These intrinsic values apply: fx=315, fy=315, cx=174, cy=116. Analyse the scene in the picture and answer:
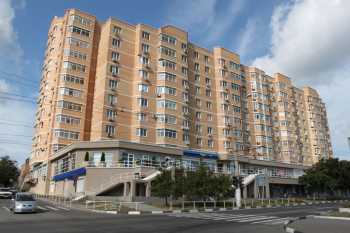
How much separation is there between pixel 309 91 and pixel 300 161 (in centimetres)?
2732

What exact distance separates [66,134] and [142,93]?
15.5 m

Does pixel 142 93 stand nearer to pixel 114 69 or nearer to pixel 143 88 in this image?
pixel 143 88

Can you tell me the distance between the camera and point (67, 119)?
56.6 m

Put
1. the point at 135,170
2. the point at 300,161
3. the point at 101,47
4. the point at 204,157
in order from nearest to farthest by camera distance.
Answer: the point at 135,170 < the point at 204,157 < the point at 101,47 < the point at 300,161

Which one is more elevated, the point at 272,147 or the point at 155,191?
the point at 272,147

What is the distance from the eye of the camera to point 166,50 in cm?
6212

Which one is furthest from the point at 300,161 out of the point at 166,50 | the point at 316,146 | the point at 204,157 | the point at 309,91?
the point at 166,50

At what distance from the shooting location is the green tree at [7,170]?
278ft

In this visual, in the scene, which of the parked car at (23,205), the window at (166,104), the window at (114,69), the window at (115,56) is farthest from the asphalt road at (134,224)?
the window at (115,56)

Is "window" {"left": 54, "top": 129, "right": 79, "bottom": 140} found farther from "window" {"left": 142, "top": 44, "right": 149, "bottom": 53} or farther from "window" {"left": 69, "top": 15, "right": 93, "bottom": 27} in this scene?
"window" {"left": 69, "top": 15, "right": 93, "bottom": 27}

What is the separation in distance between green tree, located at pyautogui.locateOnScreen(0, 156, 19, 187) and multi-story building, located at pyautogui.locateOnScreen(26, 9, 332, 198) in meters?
23.2

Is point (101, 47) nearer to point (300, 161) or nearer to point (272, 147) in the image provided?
point (272, 147)

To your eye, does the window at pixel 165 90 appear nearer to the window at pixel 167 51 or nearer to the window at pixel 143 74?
the window at pixel 143 74

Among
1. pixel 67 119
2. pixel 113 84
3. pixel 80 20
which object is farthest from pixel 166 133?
pixel 80 20
